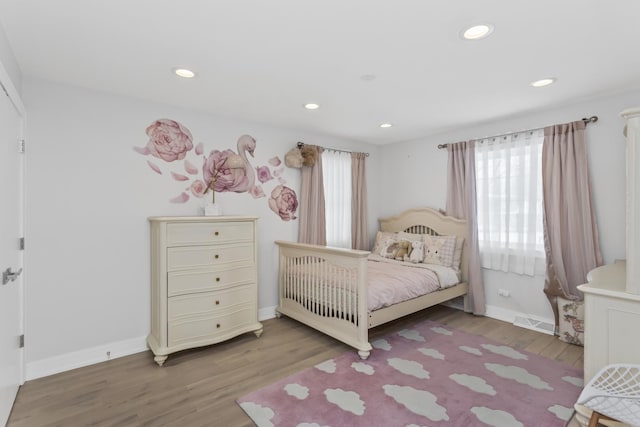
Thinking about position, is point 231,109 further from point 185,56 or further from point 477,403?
point 477,403

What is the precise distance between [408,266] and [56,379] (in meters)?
3.32

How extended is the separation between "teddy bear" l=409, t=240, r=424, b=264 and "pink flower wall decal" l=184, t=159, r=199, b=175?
104 inches

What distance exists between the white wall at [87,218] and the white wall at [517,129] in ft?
9.59

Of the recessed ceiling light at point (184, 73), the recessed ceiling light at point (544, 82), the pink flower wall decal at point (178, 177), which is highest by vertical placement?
the recessed ceiling light at point (184, 73)

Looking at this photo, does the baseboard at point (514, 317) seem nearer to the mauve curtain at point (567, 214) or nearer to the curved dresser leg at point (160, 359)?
the mauve curtain at point (567, 214)

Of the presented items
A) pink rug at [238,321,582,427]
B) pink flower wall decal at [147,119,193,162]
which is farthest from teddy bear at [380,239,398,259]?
pink flower wall decal at [147,119,193,162]

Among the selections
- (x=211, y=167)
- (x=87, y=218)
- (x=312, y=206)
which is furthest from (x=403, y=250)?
(x=87, y=218)

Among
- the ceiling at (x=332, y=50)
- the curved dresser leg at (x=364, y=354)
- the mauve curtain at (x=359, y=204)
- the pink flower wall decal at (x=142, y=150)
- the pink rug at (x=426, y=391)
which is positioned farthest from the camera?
the mauve curtain at (x=359, y=204)

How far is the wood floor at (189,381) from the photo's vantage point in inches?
76.8

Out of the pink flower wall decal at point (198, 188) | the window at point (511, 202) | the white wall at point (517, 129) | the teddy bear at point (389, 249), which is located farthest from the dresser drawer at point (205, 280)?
the window at point (511, 202)

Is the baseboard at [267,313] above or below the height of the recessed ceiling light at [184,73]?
below

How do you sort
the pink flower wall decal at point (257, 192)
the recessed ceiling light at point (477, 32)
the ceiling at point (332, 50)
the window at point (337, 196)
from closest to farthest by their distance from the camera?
the ceiling at point (332, 50) → the recessed ceiling light at point (477, 32) → the pink flower wall decal at point (257, 192) → the window at point (337, 196)

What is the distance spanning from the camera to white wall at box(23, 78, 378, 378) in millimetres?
2424

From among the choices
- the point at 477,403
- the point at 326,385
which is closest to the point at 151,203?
the point at 326,385
